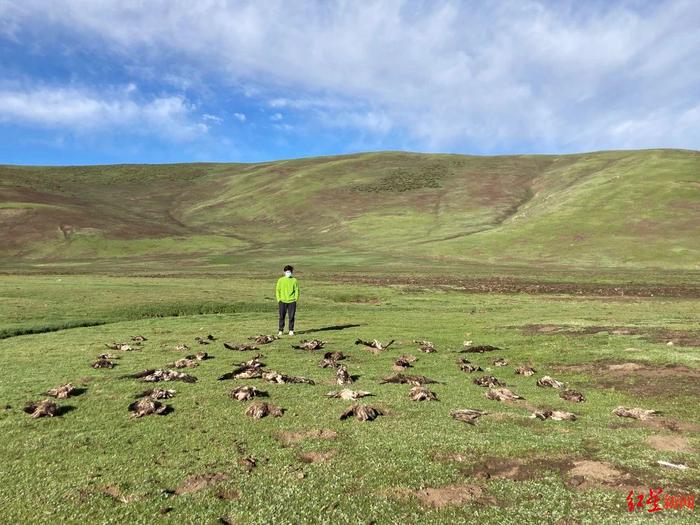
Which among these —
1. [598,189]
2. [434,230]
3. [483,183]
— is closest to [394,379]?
[434,230]

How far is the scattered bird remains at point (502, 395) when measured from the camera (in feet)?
47.1

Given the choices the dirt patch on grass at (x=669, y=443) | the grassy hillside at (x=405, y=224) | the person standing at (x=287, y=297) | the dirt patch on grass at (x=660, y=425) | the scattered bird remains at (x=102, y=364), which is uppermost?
the grassy hillside at (x=405, y=224)

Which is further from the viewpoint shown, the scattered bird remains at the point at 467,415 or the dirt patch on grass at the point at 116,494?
the scattered bird remains at the point at 467,415

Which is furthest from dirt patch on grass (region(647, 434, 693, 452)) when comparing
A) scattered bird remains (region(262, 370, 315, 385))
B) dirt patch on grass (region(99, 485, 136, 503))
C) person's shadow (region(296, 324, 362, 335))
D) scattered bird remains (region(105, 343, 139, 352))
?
scattered bird remains (region(105, 343, 139, 352))

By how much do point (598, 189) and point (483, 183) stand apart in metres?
48.7

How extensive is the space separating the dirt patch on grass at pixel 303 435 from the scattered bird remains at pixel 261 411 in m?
1.23

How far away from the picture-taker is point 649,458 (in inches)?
382

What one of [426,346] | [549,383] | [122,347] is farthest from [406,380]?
[122,347]

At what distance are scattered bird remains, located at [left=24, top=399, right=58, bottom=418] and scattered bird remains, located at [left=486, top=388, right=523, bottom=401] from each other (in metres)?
12.0

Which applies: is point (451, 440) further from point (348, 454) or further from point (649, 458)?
point (649, 458)

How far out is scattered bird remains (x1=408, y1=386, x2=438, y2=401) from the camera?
14086 millimetres

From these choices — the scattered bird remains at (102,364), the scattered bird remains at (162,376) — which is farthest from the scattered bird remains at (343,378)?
the scattered bird remains at (102,364)

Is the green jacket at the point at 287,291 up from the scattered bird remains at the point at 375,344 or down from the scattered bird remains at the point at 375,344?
up

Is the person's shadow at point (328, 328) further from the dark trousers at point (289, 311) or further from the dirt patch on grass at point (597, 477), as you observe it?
the dirt patch on grass at point (597, 477)
